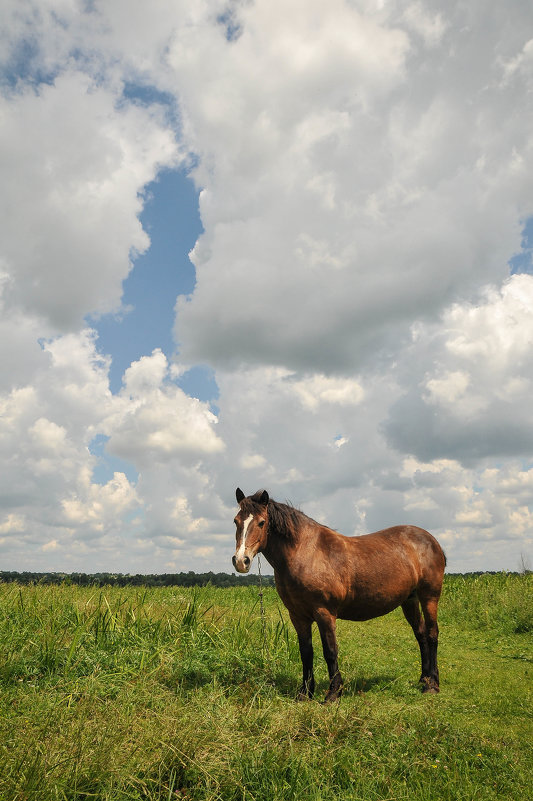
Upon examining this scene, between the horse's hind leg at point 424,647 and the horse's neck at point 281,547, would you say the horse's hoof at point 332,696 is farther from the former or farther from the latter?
the horse's hind leg at point 424,647

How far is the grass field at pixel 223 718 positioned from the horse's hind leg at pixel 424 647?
0.22m

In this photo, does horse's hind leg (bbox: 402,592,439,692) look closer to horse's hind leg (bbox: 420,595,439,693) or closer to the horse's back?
horse's hind leg (bbox: 420,595,439,693)

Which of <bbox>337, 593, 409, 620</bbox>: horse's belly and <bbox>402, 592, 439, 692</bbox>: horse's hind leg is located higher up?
<bbox>337, 593, 409, 620</bbox>: horse's belly

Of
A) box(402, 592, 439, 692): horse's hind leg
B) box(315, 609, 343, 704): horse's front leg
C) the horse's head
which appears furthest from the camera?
box(402, 592, 439, 692): horse's hind leg

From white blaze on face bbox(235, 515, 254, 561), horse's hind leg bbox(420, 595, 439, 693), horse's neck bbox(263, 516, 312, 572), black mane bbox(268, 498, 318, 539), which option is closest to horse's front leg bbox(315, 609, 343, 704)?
horse's neck bbox(263, 516, 312, 572)

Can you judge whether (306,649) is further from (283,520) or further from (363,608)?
(283,520)

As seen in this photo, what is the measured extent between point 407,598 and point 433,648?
0.91m

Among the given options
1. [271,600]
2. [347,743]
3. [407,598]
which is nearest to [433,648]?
[407,598]

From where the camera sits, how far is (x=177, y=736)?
4621 mm

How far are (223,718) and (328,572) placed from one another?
2786 millimetres

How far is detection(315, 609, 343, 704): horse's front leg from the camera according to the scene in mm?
7207

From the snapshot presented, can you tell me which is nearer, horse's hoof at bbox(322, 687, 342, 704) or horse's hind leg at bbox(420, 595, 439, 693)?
horse's hoof at bbox(322, 687, 342, 704)

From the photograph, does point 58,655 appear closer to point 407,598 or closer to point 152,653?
point 152,653

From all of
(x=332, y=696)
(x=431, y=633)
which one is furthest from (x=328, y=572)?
(x=431, y=633)
